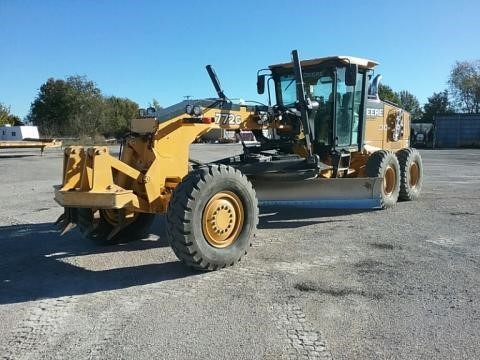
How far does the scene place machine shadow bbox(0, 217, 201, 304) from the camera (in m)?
5.41

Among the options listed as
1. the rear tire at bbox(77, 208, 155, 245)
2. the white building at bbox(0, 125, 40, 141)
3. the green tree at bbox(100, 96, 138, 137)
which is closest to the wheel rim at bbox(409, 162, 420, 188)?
the rear tire at bbox(77, 208, 155, 245)

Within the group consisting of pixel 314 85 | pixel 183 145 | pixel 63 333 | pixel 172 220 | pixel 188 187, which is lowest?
pixel 63 333

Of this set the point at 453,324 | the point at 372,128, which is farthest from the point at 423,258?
Answer: the point at 372,128

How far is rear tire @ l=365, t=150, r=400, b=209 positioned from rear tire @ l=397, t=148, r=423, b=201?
56 centimetres

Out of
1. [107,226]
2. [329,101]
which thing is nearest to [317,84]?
[329,101]

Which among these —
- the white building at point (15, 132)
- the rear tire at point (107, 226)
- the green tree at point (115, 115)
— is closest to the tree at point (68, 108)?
the green tree at point (115, 115)

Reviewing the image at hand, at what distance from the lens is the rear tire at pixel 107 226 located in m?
6.89

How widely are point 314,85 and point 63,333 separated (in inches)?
263

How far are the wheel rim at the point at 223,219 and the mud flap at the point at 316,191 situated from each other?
7.01ft

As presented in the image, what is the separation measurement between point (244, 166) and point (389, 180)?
3.86 metres

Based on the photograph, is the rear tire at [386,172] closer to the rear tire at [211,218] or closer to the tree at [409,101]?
the rear tire at [211,218]

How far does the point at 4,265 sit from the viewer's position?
20.8 ft

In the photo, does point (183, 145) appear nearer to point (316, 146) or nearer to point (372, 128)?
point (316, 146)

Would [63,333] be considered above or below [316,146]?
below
